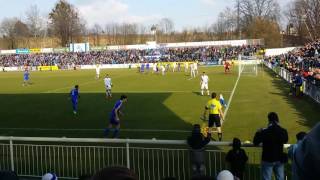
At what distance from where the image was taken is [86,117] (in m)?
23.7

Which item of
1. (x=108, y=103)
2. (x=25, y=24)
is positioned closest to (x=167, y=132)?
(x=108, y=103)

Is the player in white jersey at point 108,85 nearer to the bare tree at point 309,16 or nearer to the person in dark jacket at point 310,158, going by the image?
the person in dark jacket at point 310,158

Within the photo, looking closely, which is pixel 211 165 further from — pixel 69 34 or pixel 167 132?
pixel 69 34

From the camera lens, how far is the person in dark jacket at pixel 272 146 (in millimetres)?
8875

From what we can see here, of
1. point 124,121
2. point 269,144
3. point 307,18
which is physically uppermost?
point 307,18

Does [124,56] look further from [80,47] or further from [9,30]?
[9,30]

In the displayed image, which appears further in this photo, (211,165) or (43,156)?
(43,156)

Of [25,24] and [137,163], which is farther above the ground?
[25,24]

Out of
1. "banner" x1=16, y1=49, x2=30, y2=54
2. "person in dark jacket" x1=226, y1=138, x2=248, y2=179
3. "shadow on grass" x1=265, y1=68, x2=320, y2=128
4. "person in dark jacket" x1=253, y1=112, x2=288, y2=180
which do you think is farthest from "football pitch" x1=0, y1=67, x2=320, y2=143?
"banner" x1=16, y1=49, x2=30, y2=54

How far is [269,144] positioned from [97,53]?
98.3 metres

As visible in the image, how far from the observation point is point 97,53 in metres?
106

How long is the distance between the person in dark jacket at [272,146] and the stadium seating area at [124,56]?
78.2m

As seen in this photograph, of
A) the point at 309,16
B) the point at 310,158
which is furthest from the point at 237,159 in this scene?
the point at 309,16

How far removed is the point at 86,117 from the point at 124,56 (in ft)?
250
